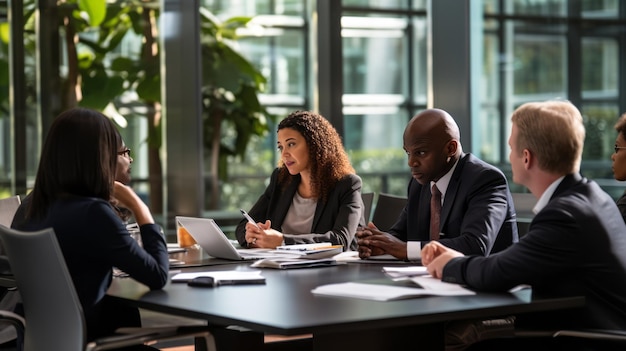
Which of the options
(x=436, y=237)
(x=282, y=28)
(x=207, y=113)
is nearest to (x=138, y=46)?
(x=207, y=113)

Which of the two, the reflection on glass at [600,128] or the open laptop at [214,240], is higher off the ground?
the reflection on glass at [600,128]

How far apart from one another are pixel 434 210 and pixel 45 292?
1.68 metres

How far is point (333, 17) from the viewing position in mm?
6934

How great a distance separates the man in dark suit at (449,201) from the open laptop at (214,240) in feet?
1.55

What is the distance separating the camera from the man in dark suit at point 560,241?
2.57 meters

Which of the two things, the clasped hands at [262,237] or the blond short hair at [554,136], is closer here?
the blond short hair at [554,136]

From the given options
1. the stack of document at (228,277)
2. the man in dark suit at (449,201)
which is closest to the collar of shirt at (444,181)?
the man in dark suit at (449,201)

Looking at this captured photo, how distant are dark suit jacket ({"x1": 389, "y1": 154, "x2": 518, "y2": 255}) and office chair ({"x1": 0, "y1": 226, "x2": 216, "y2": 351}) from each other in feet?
3.93

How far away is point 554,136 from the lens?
2.67 metres

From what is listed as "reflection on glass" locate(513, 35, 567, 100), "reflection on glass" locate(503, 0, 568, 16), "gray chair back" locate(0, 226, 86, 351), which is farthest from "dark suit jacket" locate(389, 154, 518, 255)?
"reflection on glass" locate(503, 0, 568, 16)

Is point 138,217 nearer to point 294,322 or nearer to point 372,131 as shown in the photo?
point 294,322

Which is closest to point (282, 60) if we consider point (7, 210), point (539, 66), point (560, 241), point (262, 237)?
point (539, 66)

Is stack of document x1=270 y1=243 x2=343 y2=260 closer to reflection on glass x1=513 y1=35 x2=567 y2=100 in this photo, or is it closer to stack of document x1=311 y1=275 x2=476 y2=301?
stack of document x1=311 y1=275 x2=476 y2=301

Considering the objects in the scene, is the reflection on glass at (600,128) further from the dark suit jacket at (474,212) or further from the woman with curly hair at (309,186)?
the dark suit jacket at (474,212)
